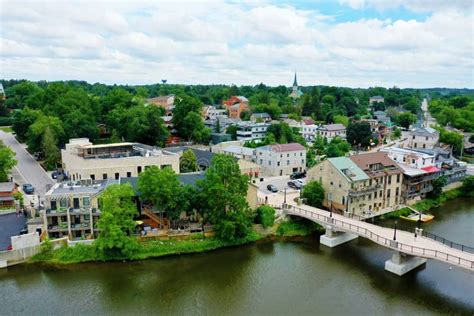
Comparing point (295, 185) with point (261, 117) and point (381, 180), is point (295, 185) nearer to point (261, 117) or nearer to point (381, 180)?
point (381, 180)

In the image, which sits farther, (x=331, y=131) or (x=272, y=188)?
(x=331, y=131)

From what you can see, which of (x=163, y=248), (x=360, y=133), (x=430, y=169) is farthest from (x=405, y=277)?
(x=360, y=133)

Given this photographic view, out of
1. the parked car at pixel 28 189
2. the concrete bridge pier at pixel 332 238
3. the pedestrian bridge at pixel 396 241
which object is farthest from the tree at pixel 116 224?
the parked car at pixel 28 189

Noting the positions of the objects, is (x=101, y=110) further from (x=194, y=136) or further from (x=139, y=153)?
(x=139, y=153)

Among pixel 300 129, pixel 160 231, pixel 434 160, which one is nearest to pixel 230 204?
pixel 160 231

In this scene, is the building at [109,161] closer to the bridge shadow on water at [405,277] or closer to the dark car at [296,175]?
the dark car at [296,175]

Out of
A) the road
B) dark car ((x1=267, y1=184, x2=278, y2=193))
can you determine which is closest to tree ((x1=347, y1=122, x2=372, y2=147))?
dark car ((x1=267, y1=184, x2=278, y2=193))
